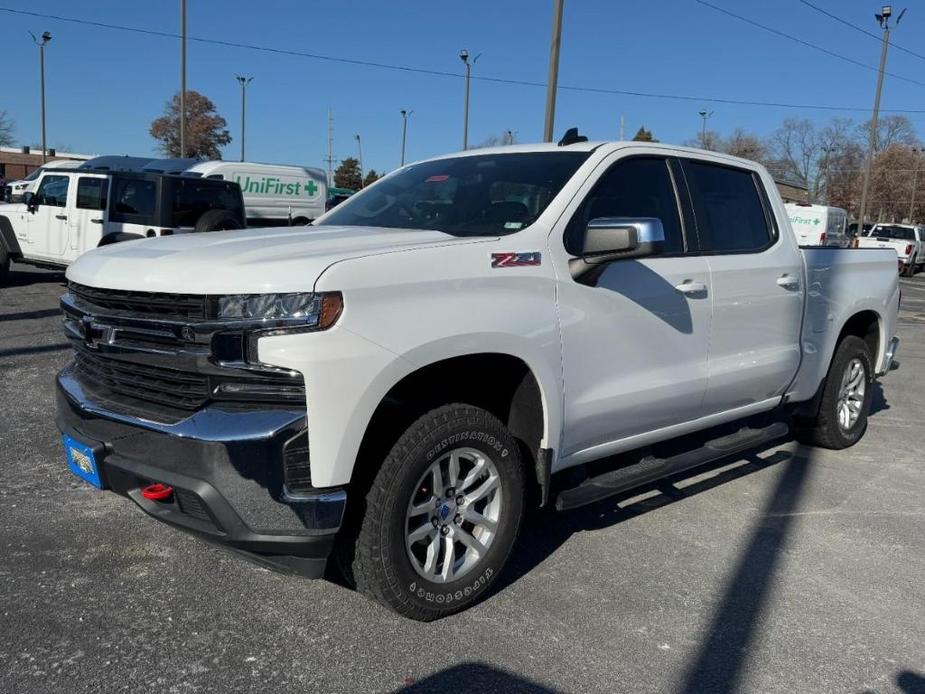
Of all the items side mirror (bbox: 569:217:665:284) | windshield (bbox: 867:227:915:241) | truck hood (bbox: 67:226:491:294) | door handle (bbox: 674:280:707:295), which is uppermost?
windshield (bbox: 867:227:915:241)

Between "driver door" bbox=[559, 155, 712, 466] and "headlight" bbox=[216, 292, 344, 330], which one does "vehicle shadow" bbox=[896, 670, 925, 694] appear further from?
"headlight" bbox=[216, 292, 344, 330]

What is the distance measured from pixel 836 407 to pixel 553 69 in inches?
407

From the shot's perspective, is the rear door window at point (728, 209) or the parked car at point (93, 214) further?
the parked car at point (93, 214)

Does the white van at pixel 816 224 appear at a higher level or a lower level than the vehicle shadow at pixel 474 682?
higher

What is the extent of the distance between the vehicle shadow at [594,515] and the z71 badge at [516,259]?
1.42m

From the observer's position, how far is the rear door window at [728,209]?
4.58 m

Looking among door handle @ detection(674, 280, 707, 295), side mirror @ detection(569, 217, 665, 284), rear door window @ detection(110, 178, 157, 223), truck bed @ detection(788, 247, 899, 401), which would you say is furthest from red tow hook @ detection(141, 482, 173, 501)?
rear door window @ detection(110, 178, 157, 223)

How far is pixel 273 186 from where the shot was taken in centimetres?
2234

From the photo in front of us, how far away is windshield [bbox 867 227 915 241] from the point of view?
32656 millimetres

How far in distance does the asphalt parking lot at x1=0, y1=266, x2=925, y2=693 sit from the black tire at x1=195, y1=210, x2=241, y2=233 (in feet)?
29.8

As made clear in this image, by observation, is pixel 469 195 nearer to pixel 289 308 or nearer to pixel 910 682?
pixel 289 308

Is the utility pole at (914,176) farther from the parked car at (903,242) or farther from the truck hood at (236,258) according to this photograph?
the truck hood at (236,258)

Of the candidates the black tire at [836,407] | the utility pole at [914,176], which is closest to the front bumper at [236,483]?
the black tire at [836,407]

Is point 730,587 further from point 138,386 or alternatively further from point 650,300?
point 138,386
